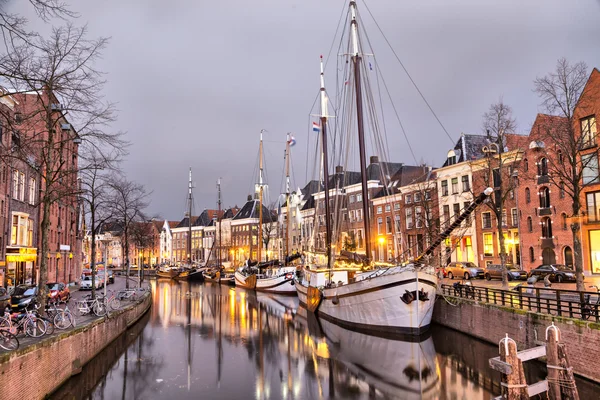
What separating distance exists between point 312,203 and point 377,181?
62.5 feet

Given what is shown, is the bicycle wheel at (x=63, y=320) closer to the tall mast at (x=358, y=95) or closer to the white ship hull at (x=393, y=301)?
the white ship hull at (x=393, y=301)

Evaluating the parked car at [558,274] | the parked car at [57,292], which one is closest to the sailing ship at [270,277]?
the parked car at [57,292]

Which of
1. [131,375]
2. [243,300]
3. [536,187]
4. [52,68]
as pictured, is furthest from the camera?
[243,300]

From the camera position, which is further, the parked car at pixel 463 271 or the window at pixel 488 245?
the window at pixel 488 245

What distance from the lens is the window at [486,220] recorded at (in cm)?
5142

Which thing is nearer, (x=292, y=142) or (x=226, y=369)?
(x=226, y=369)

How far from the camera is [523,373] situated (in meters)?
11.5

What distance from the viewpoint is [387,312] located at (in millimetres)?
25609

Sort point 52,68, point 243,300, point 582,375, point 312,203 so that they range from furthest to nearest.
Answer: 1. point 312,203
2. point 243,300
3. point 52,68
4. point 582,375

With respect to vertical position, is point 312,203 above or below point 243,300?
above

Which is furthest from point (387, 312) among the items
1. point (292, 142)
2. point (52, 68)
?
point (292, 142)

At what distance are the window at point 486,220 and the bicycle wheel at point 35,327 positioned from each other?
46393 millimetres

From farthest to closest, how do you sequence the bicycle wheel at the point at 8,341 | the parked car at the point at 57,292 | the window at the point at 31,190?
the window at the point at 31,190
the parked car at the point at 57,292
the bicycle wheel at the point at 8,341

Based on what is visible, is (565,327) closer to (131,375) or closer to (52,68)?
(131,375)
